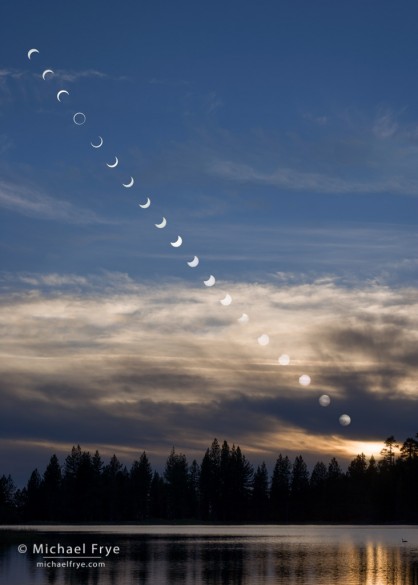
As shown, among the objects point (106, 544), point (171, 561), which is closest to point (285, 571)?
point (171, 561)

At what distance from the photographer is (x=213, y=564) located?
7406 cm

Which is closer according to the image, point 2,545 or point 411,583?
point 411,583

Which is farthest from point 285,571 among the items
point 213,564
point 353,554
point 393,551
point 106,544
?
point 106,544

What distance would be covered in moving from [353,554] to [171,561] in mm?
23225

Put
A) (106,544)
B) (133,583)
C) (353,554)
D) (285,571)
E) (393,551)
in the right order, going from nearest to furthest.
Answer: (133,583), (285,571), (353,554), (393,551), (106,544)

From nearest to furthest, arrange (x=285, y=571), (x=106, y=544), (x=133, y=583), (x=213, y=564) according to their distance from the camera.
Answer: (x=133, y=583)
(x=285, y=571)
(x=213, y=564)
(x=106, y=544)

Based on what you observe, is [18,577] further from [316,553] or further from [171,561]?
[316,553]

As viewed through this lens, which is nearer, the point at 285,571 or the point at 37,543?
the point at 285,571

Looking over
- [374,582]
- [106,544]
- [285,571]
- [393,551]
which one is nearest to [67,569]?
[285,571]

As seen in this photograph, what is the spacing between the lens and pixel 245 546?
344ft

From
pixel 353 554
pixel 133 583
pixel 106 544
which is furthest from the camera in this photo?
pixel 106 544

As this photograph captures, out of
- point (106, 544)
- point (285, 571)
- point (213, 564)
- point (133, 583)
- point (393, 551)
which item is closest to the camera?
point (133, 583)

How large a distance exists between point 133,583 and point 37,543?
150ft

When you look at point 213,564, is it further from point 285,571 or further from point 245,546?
point 245,546
